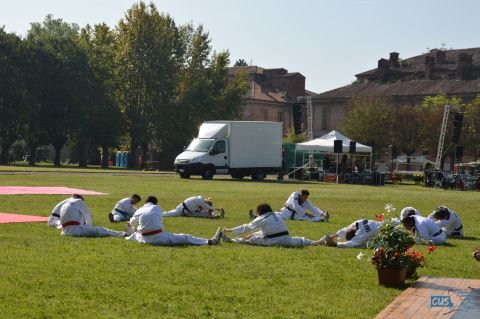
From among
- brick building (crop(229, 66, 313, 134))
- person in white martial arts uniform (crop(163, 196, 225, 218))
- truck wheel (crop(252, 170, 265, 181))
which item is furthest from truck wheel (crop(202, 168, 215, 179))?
brick building (crop(229, 66, 313, 134))

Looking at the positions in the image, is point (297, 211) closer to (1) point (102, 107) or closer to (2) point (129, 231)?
(2) point (129, 231)

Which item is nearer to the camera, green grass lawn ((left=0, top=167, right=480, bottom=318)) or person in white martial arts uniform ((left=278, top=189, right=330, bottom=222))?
green grass lawn ((left=0, top=167, right=480, bottom=318))

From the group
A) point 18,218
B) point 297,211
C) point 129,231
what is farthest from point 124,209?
point 297,211

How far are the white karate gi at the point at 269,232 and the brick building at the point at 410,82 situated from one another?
76.1 meters

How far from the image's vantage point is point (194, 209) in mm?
23359

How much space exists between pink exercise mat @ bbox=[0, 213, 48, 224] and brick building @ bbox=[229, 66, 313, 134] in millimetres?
85299

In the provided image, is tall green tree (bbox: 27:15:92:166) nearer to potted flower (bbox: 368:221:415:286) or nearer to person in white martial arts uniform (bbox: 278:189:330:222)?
person in white martial arts uniform (bbox: 278:189:330:222)

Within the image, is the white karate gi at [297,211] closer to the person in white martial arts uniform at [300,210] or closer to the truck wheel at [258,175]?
the person in white martial arts uniform at [300,210]

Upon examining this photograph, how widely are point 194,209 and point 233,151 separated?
29.7 meters

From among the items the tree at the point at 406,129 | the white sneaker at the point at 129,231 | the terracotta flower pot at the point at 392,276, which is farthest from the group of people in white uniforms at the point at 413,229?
the tree at the point at 406,129

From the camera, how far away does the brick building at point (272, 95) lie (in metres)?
112

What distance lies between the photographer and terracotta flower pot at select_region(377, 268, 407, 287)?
37.9 feet

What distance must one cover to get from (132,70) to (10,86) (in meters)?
11.9

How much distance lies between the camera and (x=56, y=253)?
45.5 ft
